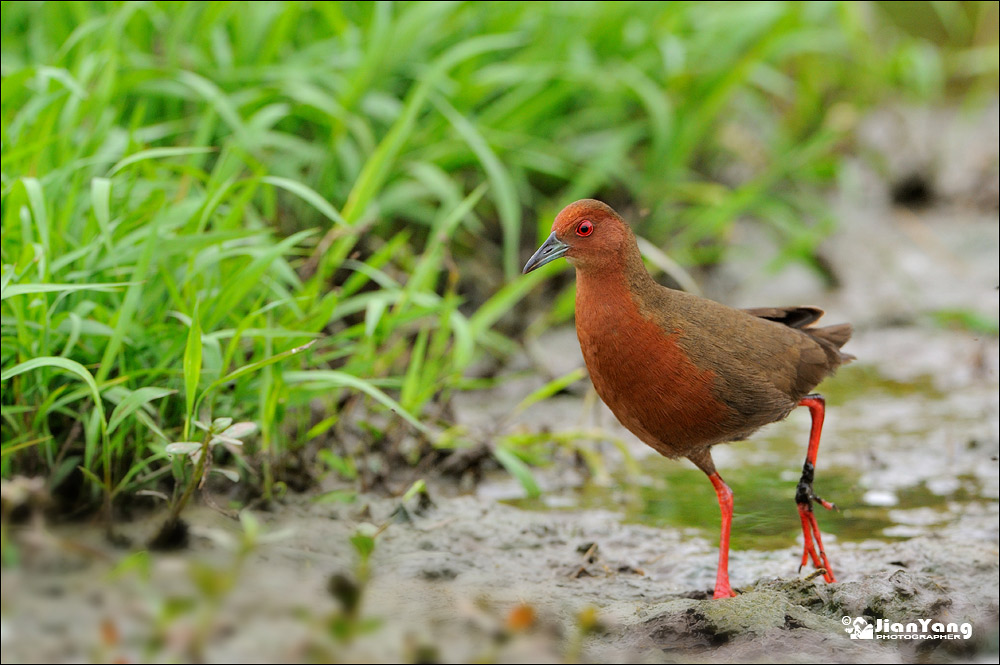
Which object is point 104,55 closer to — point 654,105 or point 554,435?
point 554,435

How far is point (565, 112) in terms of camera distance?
6055 mm

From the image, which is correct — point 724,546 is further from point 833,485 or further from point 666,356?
point 833,485

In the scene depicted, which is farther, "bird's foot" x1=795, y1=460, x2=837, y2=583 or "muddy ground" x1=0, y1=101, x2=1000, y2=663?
"bird's foot" x1=795, y1=460, x2=837, y2=583

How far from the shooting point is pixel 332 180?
4953 millimetres

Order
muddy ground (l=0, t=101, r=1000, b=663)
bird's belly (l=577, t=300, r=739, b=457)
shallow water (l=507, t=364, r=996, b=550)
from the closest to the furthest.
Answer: muddy ground (l=0, t=101, r=1000, b=663)
bird's belly (l=577, t=300, r=739, b=457)
shallow water (l=507, t=364, r=996, b=550)

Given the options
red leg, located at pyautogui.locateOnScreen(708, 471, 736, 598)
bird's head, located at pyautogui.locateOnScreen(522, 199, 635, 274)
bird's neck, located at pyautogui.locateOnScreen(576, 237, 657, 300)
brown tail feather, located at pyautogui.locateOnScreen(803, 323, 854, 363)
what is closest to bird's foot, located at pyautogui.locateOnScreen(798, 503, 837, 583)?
red leg, located at pyautogui.locateOnScreen(708, 471, 736, 598)

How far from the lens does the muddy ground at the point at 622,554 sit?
2.42 meters

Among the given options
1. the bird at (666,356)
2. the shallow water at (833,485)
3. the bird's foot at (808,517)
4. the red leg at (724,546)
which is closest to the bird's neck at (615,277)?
the bird at (666,356)

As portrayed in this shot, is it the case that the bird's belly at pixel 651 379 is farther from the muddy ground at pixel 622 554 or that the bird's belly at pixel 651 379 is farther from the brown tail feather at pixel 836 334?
the brown tail feather at pixel 836 334

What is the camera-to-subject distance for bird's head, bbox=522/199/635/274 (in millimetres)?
3145

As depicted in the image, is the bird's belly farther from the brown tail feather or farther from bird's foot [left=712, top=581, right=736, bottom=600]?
the brown tail feather

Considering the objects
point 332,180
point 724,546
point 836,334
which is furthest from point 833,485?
point 332,180

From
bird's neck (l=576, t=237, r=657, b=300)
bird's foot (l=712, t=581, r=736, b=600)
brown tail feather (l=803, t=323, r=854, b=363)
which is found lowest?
bird's foot (l=712, t=581, r=736, b=600)

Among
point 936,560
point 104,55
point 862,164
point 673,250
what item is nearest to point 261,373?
point 104,55
